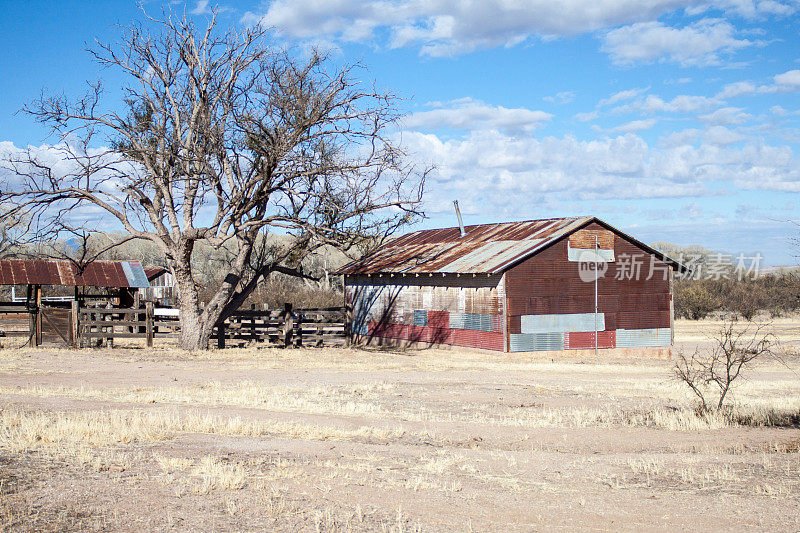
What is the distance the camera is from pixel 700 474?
8.98 m

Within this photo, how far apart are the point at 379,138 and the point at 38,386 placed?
13458 millimetres

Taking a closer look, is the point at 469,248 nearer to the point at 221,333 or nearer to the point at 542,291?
the point at 542,291

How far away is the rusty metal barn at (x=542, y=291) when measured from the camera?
1062 inches

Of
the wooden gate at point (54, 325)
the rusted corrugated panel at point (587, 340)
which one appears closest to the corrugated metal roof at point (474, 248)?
the rusted corrugated panel at point (587, 340)

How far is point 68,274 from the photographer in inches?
1116

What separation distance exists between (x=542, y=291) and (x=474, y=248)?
501 centimetres

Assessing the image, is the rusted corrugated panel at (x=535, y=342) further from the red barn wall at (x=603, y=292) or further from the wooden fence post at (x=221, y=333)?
the wooden fence post at (x=221, y=333)

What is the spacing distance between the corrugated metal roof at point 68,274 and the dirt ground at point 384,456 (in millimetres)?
9049

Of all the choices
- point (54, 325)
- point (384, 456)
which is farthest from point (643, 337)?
point (54, 325)

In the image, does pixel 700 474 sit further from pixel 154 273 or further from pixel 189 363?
pixel 154 273

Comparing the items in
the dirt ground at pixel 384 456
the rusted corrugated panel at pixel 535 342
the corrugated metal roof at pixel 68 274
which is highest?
the corrugated metal roof at pixel 68 274

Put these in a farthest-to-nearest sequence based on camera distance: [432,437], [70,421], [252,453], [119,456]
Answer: [432,437] < [70,421] < [252,453] < [119,456]

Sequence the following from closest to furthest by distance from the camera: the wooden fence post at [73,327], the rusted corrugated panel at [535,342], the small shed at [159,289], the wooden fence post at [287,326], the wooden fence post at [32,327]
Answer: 1. the wooden fence post at [32,327]
2. the wooden fence post at [73,327]
3. the rusted corrugated panel at [535,342]
4. the wooden fence post at [287,326]
5. the small shed at [159,289]

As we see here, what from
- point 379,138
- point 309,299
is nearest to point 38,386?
point 379,138
